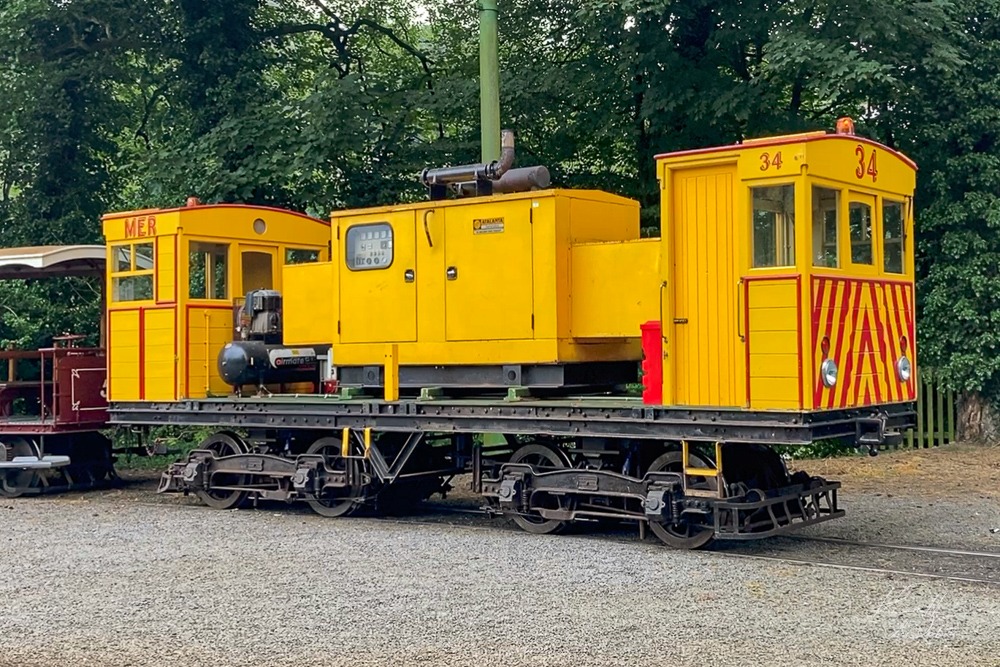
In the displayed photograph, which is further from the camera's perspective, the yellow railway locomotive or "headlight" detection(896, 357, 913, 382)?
"headlight" detection(896, 357, 913, 382)

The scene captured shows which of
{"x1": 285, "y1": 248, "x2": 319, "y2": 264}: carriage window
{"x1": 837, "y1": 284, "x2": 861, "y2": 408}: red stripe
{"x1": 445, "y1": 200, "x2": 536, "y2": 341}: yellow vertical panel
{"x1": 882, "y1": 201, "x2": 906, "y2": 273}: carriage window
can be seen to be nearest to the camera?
{"x1": 837, "y1": 284, "x2": 861, "y2": 408}: red stripe

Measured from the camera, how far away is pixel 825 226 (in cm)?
983

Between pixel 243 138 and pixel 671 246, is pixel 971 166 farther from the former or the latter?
pixel 243 138

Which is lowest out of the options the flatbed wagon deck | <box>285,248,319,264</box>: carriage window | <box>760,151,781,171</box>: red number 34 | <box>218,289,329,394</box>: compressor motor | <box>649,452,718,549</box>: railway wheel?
<box>649,452,718,549</box>: railway wheel

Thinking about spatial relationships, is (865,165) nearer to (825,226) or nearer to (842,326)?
(825,226)

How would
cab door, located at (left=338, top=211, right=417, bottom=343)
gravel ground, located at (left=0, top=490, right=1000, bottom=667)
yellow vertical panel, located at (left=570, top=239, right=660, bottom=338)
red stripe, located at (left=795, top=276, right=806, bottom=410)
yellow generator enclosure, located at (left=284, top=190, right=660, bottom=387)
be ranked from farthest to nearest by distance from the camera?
cab door, located at (left=338, top=211, right=417, bottom=343)
yellow generator enclosure, located at (left=284, top=190, right=660, bottom=387)
yellow vertical panel, located at (left=570, top=239, right=660, bottom=338)
red stripe, located at (left=795, top=276, right=806, bottom=410)
gravel ground, located at (left=0, top=490, right=1000, bottom=667)

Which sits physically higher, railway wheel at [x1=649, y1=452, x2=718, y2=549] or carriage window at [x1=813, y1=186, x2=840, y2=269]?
carriage window at [x1=813, y1=186, x2=840, y2=269]

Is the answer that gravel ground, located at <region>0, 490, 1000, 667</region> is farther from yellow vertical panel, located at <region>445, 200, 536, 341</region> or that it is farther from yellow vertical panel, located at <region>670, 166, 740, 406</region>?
yellow vertical panel, located at <region>445, 200, 536, 341</region>

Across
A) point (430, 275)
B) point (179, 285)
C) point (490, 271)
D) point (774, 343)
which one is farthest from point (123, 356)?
point (774, 343)

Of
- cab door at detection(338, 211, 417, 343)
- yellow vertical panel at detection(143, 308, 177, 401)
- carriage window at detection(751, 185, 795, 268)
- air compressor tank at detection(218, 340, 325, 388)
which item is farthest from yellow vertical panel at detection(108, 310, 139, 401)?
carriage window at detection(751, 185, 795, 268)

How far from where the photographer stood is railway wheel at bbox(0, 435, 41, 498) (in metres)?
15.2

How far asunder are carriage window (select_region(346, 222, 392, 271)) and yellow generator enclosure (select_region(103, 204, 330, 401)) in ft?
7.50

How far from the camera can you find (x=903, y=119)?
57.5 ft

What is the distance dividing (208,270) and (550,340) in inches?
196
